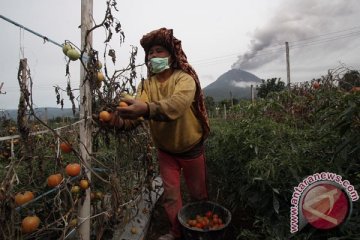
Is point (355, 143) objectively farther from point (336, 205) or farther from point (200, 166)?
point (200, 166)

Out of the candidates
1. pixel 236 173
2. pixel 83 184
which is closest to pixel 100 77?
pixel 83 184

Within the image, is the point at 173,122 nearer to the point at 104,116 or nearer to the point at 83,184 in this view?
the point at 104,116

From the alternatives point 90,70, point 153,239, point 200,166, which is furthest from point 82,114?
point 153,239

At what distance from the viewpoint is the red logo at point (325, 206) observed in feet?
5.03

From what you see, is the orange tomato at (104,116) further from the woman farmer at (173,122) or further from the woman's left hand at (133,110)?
the woman farmer at (173,122)

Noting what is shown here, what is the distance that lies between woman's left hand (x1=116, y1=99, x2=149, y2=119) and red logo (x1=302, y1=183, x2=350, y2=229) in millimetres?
1044

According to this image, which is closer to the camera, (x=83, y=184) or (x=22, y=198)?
(x=22, y=198)

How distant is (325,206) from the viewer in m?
1.57

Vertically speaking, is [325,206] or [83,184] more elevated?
[83,184]

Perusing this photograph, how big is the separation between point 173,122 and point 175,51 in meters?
0.60

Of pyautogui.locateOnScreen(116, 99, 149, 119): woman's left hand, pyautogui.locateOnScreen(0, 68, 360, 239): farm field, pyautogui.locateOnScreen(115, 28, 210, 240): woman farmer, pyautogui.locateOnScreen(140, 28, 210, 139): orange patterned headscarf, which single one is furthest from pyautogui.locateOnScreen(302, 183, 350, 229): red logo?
pyautogui.locateOnScreen(140, 28, 210, 139): orange patterned headscarf

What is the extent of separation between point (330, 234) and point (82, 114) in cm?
150

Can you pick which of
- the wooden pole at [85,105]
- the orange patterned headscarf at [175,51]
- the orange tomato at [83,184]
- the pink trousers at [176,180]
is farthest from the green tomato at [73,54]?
the pink trousers at [176,180]

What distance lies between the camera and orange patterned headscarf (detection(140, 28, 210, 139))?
99.6 inches
